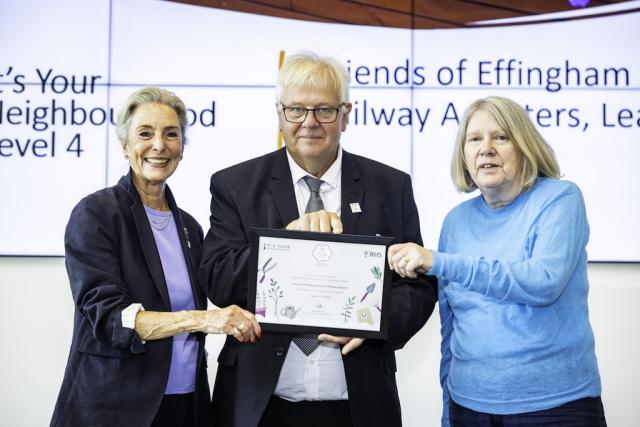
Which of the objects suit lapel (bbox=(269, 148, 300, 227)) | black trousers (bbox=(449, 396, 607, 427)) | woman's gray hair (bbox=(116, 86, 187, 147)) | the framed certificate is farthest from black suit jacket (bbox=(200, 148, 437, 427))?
woman's gray hair (bbox=(116, 86, 187, 147))

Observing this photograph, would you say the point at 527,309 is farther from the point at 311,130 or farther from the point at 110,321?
the point at 110,321

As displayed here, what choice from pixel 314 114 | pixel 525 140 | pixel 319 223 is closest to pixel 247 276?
pixel 319 223

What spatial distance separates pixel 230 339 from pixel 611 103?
2977mm

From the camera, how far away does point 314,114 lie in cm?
232

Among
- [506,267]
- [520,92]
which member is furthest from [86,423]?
[520,92]

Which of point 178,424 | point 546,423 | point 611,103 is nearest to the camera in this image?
point 546,423

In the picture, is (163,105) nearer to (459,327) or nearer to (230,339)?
(230,339)

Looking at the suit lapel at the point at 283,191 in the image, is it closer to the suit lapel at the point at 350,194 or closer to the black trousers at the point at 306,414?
the suit lapel at the point at 350,194

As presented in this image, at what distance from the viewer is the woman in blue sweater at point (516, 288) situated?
2053 mm

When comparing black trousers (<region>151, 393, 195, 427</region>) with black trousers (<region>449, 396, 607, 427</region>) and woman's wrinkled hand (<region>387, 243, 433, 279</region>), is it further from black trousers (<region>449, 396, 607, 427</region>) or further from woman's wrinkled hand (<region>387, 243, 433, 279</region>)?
black trousers (<region>449, 396, 607, 427</region>)

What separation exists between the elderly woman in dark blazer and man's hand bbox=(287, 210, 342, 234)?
33 centimetres

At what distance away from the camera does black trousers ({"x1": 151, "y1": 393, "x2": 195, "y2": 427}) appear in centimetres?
238

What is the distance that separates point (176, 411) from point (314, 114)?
1.19m

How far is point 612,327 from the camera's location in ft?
13.5
